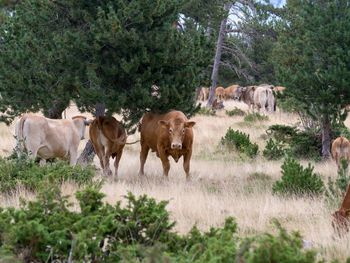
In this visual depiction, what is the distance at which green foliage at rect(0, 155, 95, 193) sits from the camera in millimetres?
8914

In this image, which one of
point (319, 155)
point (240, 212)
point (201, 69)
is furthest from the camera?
point (319, 155)

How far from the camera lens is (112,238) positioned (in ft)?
15.0

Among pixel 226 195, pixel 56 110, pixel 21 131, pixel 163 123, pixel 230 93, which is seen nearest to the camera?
pixel 226 195

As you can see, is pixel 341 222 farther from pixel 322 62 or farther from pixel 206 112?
pixel 206 112

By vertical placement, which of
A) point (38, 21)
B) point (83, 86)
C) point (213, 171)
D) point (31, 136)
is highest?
point (38, 21)

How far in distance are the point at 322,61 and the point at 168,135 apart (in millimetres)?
4919

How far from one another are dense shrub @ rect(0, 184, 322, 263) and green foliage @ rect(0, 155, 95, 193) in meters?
4.06

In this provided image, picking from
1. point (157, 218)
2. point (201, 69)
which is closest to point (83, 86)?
point (201, 69)

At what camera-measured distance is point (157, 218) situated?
15.6 feet

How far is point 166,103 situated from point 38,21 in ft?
9.68

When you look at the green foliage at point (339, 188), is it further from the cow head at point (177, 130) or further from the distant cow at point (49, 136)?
the distant cow at point (49, 136)

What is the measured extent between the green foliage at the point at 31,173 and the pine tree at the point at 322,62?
263 inches

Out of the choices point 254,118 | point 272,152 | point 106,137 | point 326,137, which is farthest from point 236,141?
point 254,118

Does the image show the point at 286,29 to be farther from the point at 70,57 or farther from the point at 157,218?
the point at 157,218
